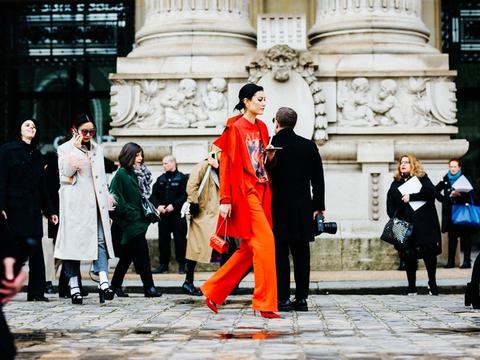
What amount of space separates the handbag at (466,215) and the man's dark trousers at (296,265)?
6886 millimetres

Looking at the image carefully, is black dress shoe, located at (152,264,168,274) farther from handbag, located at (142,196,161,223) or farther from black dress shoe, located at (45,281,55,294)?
handbag, located at (142,196,161,223)

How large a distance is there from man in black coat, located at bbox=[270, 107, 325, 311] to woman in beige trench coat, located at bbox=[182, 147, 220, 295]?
2.07m

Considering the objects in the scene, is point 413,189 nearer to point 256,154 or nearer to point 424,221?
point 424,221

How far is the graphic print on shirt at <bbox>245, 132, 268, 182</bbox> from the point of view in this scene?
36.2 feet

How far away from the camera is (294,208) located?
11531 mm

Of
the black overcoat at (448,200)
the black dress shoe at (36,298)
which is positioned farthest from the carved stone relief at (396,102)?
the black dress shoe at (36,298)

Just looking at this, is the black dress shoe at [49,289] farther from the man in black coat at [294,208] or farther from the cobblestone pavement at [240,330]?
the man in black coat at [294,208]

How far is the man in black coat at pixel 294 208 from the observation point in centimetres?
1151

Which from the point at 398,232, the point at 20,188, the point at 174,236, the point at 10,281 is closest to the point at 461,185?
the point at 398,232

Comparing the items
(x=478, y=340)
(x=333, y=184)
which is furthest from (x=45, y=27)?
(x=478, y=340)

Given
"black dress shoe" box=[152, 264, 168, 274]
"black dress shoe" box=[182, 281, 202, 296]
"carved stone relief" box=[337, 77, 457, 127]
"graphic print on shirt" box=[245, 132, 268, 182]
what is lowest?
"black dress shoe" box=[152, 264, 168, 274]

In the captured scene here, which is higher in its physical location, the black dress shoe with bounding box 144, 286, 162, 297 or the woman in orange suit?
the woman in orange suit

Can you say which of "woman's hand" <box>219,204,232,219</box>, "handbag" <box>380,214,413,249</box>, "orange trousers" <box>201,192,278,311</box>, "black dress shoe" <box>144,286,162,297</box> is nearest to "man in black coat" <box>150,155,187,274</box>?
"black dress shoe" <box>144,286,162,297</box>

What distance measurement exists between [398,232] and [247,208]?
12.6ft
